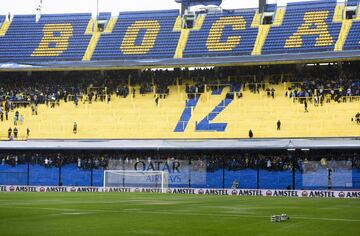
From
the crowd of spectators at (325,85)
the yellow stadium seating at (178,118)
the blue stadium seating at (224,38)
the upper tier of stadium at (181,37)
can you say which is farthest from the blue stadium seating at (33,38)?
the crowd of spectators at (325,85)

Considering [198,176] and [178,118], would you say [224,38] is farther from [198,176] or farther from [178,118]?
[198,176]

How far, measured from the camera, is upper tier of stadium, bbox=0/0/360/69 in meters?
62.9

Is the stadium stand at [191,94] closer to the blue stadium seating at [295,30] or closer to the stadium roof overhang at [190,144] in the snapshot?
the blue stadium seating at [295,30]

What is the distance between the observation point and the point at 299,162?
52375 millimetres

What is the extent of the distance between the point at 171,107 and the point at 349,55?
643 inches

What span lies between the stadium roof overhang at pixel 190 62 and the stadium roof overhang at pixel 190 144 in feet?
24.6

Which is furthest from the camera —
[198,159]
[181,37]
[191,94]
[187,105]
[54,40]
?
[54,40]

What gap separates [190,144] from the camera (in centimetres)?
5741

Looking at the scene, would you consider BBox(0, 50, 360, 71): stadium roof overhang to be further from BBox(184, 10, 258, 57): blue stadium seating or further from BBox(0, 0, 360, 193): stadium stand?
BBox(184, 10, 258, 57): blue stadium seating

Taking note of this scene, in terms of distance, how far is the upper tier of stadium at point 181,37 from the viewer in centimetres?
6294

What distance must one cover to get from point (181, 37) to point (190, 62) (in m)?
7.56

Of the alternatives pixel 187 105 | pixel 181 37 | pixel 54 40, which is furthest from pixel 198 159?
pixel 54 40

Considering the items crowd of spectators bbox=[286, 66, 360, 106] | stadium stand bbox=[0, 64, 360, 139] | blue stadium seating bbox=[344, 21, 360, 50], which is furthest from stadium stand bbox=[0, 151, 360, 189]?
blue stadium seating bbox=[344, 21, 360, 50]

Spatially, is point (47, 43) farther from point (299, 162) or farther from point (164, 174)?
point (299, 162)
